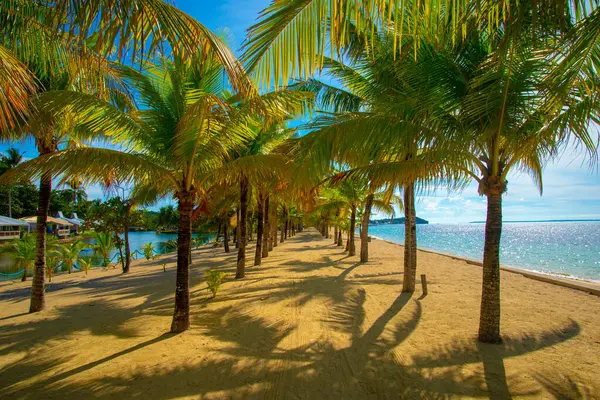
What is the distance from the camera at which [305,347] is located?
4.71 metres

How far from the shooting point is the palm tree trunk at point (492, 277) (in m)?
4.70

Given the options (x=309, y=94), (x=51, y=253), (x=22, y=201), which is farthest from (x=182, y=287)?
(x=22, y=201)

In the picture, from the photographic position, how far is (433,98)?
4.87m

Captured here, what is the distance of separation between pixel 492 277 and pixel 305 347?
A: 3.17 metres

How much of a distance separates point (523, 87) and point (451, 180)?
1.67 metres

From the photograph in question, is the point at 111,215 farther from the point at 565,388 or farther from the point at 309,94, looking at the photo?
the point at 565,388

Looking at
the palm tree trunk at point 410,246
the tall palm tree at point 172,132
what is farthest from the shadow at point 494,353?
the tall palm tree at point 172,132

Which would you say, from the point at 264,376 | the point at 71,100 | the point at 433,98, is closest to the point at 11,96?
the point at 71,100

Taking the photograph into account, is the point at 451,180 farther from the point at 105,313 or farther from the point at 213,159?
Answer: the point at 105,313

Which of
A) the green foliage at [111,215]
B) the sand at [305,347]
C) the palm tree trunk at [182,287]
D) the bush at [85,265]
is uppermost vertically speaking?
the green foliage at [111,215]

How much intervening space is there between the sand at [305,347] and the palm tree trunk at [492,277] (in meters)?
0.27

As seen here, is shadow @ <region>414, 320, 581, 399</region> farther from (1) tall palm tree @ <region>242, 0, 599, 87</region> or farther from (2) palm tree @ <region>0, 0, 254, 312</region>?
(2) palm tree @ <region>0, 0, 254, 312</region>

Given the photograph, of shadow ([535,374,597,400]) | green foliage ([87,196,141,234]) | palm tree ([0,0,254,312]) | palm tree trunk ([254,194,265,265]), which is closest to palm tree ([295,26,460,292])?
palm tree ([0,0,254,312])

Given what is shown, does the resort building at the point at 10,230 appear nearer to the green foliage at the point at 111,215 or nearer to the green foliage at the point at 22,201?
the green foliage at the point at 22,201
